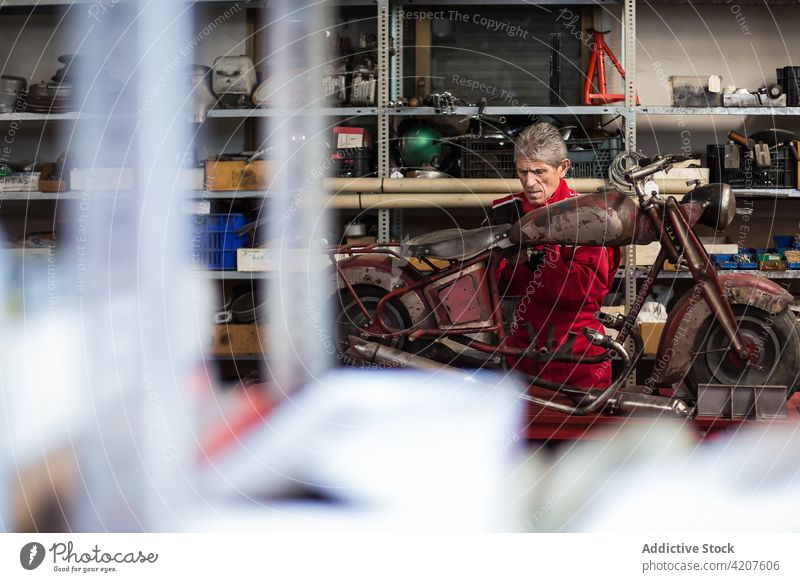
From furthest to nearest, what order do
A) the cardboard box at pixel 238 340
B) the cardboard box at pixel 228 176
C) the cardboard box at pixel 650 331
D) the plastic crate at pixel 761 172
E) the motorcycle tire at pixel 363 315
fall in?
the plastic crate at pixel 761 172 < the cardboard box at pixel 650 331 < the cardboard box at pixel 228 176 < the motorcycle tire at pixel 363 315 < the cardboard box at pixel 238 340

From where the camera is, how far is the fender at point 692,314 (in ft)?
Result: 4.69

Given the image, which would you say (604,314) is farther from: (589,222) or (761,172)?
(761,172)

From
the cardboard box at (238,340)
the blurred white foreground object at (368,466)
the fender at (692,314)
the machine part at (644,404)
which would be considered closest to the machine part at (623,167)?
the fender at (692,314)

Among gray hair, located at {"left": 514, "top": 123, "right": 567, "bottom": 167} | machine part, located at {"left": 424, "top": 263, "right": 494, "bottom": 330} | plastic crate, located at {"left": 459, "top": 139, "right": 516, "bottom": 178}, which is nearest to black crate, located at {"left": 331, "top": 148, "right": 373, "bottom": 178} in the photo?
plastic crate, located at {"left": 459, "top": 139, "right": 516, "bottom": 178}

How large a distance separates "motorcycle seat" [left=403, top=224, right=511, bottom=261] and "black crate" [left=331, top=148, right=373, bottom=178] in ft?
Answer: 2.59

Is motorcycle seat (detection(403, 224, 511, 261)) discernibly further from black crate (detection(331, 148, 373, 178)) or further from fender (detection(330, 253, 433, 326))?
black crate (detection(331, 148, 373, 178))

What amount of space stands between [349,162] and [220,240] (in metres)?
0.49

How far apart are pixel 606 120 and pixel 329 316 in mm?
1475

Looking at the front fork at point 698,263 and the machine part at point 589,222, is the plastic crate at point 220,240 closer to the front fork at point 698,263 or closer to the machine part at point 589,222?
the machine part at point 589,222

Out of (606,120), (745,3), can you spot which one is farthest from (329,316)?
(745,3)

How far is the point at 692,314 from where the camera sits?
1.44 metres

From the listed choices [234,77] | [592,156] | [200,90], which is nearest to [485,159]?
[592,156]

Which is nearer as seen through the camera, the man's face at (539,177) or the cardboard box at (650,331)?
the man's face at (539,177)

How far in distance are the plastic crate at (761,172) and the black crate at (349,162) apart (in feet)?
3.53
